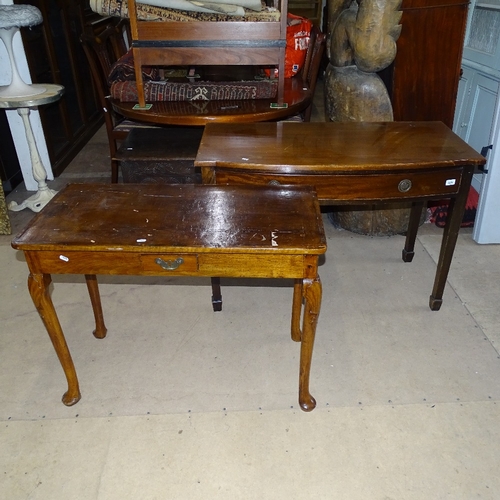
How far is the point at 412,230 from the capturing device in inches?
93.6

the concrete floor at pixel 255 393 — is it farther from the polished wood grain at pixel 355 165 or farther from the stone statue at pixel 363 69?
the polished wood grain at pixel 355 165

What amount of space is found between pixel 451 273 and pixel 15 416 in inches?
77.4

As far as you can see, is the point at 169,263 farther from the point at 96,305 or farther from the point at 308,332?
the point at 96,305

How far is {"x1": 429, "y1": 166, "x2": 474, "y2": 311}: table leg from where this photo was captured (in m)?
1.73

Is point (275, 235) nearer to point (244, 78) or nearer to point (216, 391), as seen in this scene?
point (216, 391)

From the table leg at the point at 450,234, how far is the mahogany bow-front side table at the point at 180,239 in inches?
23.1

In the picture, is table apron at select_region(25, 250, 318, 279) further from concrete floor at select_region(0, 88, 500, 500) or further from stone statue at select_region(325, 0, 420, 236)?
stone statue at select_region(325, 0, 420, 236)

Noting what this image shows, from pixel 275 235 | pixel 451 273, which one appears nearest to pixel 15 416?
pixel 275 235

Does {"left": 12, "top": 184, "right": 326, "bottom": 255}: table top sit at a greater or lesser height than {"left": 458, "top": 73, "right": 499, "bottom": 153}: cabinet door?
greater

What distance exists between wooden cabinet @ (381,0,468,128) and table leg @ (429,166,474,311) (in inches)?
30.7

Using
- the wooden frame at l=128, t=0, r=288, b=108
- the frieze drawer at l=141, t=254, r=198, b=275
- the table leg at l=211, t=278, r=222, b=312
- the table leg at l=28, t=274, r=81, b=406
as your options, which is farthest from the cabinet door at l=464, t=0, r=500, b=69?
the table leg at l=28, t=274, r=81, b=406

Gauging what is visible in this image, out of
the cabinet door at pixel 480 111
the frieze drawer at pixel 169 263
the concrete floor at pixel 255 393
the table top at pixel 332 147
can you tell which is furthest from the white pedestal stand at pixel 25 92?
the cabinet door at pixel 480 111

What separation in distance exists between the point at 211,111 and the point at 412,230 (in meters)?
1.13

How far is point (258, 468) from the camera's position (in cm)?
145
